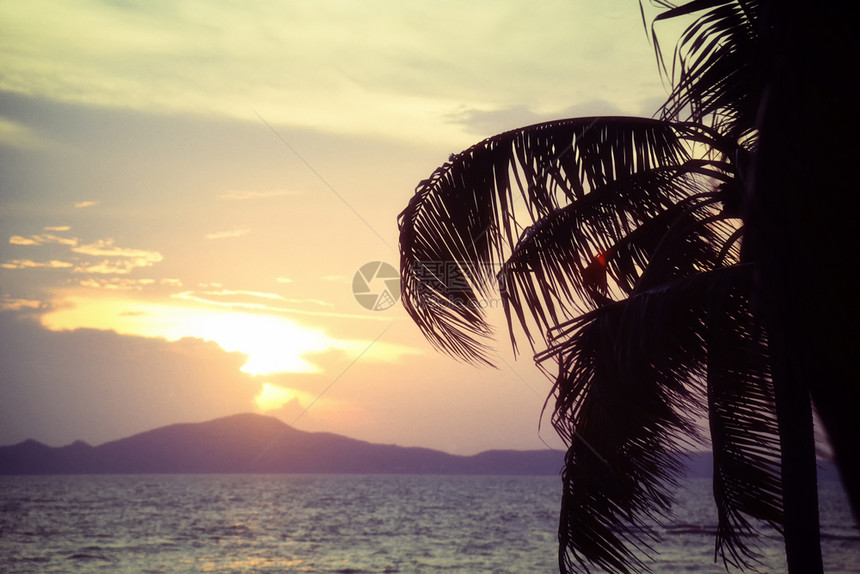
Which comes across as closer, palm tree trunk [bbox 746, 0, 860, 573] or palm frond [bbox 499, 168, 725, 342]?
palm tree trunk [bbox 746, 0, 860, 573]

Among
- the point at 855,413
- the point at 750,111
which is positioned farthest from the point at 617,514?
the point at 750,111

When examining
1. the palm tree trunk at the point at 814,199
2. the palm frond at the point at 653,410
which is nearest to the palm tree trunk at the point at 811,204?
the palm tree trunk at the point at 814,199

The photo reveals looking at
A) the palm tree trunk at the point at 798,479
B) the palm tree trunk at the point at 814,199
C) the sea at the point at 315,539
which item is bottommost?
the sea at the point at 315,539

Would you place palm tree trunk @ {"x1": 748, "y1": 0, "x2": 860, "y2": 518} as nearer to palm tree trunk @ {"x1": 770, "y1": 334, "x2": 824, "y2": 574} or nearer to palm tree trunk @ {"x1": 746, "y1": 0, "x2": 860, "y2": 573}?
palm tree trunk @ {"x1": 746, "y1": 0, "x2": 860, "y2": 573}

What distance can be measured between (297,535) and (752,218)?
53038mm

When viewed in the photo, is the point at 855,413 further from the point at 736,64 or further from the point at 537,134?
the point at 537,134

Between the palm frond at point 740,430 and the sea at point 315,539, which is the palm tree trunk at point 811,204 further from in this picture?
the sea at point 315,539

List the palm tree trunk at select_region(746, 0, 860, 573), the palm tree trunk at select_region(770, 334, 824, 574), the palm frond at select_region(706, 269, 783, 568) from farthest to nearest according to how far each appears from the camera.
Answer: the palm frond at select_region(706, 269, 783, 568)
the palm tree trunk at select_region(770, 334, 824, 574)
the palm tree trunk at select_region(746, 0, 860, 573)

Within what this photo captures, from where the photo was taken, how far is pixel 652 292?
12.0 feet

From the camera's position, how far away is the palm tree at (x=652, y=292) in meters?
3.50

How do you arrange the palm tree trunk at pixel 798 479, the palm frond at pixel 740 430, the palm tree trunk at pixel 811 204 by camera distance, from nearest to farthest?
the palm tree trunk at pixel 811 204 → the palm tree trunk at pixel 798 479 → the palm frond at pixel 740 430

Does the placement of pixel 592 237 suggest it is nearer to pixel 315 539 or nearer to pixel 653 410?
pixel 653 410

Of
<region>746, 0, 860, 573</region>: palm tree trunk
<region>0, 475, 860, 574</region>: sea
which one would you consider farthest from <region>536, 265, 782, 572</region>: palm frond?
<region>0, 475, 860, 574</region>: sea

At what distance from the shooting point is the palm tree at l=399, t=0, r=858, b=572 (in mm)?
3496
